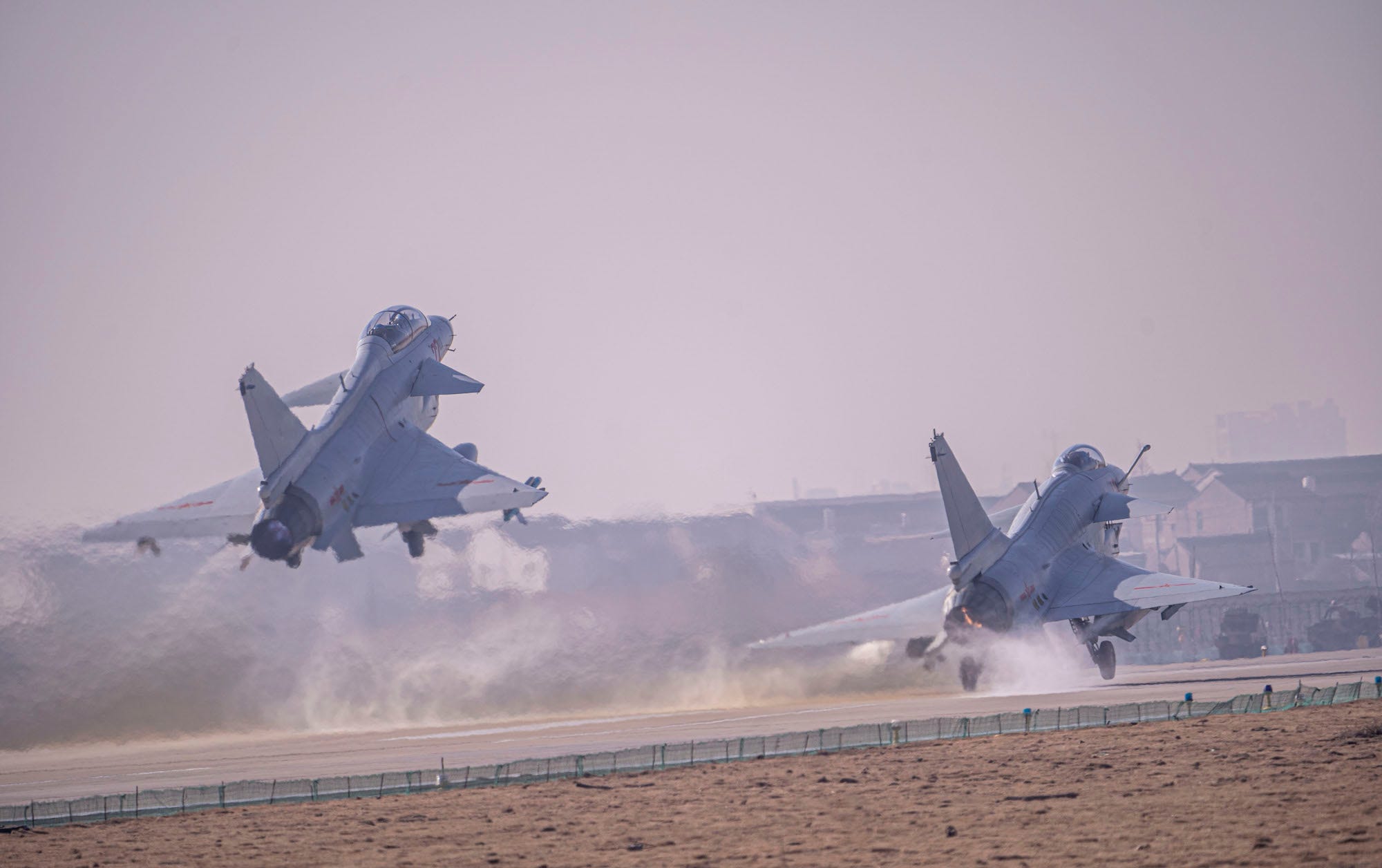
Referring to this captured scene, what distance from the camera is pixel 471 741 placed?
2128 inches

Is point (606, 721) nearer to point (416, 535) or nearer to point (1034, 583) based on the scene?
point (416, 535)

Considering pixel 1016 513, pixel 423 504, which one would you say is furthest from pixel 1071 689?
pixel 423 504

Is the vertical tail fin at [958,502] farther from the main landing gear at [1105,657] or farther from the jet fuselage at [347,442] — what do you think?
the jet fuselage at [347,442]

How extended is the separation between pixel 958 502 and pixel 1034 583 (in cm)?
599

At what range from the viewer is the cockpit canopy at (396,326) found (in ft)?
191

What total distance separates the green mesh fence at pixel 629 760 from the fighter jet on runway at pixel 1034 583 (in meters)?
5.68

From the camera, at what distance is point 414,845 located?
1299 inches

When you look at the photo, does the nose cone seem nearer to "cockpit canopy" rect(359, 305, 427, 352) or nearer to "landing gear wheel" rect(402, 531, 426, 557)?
"landing gear wheel" rect(402, 531, 426, 557)

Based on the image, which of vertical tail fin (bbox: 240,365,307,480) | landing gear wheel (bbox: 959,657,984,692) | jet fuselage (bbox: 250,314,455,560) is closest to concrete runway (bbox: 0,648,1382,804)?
landing gear wheel (bbox: 959,657,984,692)

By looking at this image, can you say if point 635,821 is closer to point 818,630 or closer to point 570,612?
point 818,630

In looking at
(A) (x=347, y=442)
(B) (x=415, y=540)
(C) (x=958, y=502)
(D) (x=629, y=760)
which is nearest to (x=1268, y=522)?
(C) (x=958, y=502)

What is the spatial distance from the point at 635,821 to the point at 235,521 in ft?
77.7

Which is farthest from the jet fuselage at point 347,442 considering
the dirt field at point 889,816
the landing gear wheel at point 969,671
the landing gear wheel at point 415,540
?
the landing gear wheel at point 969,671

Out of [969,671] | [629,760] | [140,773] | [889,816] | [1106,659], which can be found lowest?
[889,816]
